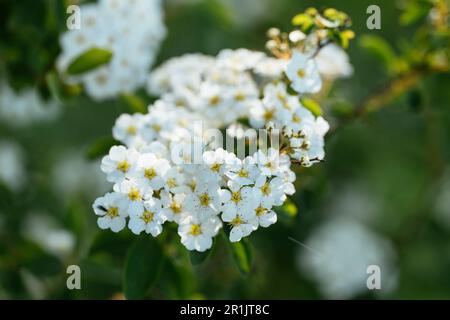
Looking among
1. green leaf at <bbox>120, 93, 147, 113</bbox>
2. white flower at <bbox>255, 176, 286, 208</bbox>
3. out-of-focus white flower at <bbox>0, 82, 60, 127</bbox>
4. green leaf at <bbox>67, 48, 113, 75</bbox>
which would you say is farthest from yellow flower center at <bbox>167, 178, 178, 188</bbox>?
out-of-focus white flower at <bbox>0, 82, 60, 127</bbox>

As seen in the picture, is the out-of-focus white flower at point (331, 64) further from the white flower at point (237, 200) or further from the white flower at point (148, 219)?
the white flower at point (148, 219)

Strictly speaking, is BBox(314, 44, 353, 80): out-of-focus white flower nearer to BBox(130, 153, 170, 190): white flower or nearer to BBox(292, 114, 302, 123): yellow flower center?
BBox(292, 114, 302, 123): yellow flower center

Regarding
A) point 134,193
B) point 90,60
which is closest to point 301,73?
point 134,193

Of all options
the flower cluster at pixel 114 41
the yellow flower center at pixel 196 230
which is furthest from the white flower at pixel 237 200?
the flower cluster at pixel 114 41

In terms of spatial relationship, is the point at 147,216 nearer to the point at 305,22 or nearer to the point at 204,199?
the point at 204,199

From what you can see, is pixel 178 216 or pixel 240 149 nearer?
pixel 178 216
